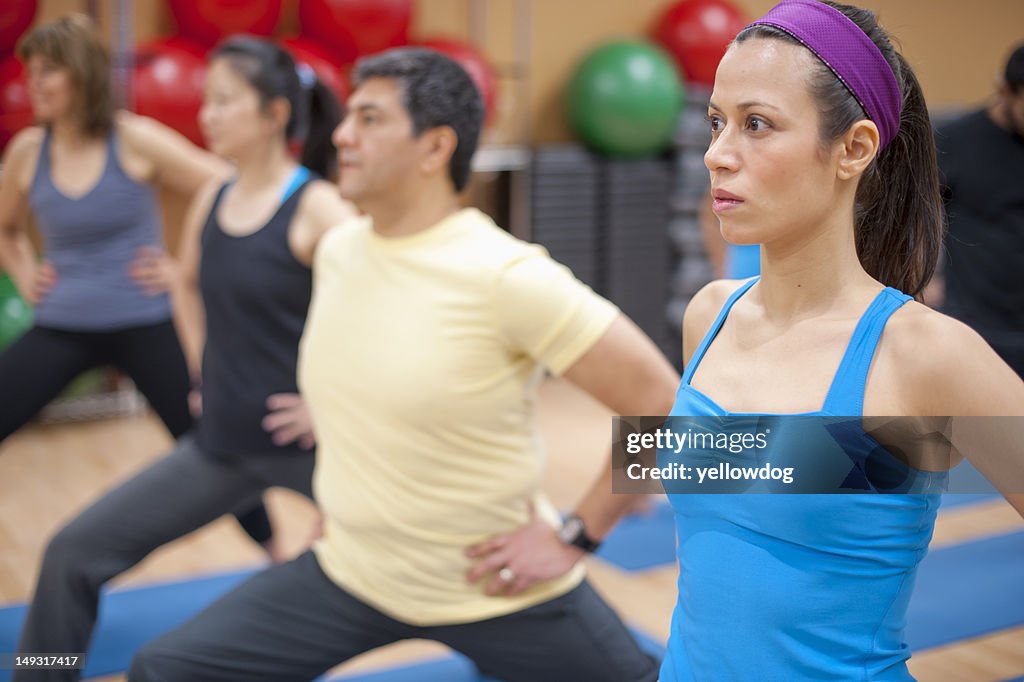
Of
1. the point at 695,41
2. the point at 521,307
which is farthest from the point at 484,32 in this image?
the point at 521,307

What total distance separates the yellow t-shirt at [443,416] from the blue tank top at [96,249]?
56.7 inches

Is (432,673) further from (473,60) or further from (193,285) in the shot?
(473,60)

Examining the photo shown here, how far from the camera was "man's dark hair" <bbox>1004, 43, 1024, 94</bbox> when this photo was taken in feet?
9.39

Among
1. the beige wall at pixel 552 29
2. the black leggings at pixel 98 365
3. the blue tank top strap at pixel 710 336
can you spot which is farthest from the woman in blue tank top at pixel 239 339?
the beige wall at pixel 552 29

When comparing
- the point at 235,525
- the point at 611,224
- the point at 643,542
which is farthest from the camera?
the point at 611,224

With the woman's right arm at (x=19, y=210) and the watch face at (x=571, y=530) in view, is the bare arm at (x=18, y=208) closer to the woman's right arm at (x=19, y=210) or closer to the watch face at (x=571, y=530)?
the woman's right arm at (x=19, y=210)

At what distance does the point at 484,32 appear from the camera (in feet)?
20.5

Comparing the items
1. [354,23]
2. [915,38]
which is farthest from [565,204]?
[915,38]

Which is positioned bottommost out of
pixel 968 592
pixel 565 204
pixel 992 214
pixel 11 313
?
pixel 968 592

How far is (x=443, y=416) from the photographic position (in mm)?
1843

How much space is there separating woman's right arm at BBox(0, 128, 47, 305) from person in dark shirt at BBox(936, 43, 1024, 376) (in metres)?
2.49

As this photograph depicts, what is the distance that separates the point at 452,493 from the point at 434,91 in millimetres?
739

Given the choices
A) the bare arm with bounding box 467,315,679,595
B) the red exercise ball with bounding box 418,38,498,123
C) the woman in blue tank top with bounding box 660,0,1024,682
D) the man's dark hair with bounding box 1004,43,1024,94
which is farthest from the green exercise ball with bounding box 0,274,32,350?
the woman in blue tank top with bounding box 660,0,1024,682

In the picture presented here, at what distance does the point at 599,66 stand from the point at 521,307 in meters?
4.38
